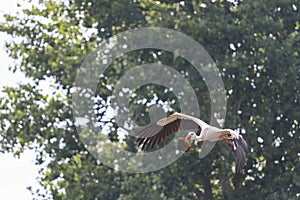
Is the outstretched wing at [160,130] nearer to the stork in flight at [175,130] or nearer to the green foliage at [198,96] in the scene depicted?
the stork in flight at [175,130]

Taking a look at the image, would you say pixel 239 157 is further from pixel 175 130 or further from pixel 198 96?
pixel 198 96

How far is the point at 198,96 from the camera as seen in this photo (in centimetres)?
2727

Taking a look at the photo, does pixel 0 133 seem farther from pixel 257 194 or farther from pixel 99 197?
pixel 257 194

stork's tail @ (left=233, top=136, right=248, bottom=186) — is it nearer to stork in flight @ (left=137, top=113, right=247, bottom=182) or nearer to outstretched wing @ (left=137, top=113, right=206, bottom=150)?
stork in flight @ (left=137, top=113, right=247, bottom=182)

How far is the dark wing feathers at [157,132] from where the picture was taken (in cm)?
1791

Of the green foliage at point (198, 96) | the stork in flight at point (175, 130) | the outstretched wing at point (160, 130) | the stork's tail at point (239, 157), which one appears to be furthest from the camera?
the green foliage at point (198, 96)

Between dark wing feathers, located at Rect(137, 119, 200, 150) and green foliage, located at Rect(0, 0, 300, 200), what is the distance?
8478mm

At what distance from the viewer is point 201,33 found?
89.8 feet

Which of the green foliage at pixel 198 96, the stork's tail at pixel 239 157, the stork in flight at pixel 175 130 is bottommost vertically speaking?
the stork's tail at pixel 239 157

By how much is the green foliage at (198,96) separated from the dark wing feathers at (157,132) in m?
8.48

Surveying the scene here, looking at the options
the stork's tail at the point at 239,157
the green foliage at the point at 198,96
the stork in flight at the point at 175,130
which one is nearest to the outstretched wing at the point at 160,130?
the stork in flight at the point at 175,130

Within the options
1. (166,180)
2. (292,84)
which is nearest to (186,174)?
(166,180)

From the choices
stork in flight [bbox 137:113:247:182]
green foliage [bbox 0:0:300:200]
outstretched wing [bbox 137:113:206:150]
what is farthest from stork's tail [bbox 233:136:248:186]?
green foliage [bbox 0:0:300:200]

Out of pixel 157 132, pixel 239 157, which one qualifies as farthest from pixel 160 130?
pixel 239 157
